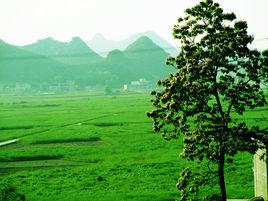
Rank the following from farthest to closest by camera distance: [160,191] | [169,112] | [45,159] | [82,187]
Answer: [45,159]
[82,187]
[160,191]
[169,112]

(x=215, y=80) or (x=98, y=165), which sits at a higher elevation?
(x=215, y=80)

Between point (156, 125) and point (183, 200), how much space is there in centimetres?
288

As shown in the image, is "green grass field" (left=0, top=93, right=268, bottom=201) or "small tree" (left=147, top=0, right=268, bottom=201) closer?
"small tree" (left=147, top=0, right=268, bottom=201)

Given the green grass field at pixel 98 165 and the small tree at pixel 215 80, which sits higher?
the small tree at pixel 215 80

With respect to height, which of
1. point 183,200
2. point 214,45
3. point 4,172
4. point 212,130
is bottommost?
point 4,172

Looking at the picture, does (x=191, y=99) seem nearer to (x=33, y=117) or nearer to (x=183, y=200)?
(x=183, y=200)

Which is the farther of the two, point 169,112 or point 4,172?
point 4,172

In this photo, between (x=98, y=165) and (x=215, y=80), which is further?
(x=98, y=165)

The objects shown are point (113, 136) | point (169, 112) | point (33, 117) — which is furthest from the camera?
point (33, 117)

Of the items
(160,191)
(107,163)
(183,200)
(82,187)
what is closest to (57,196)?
(82,187)

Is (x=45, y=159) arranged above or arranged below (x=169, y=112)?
below

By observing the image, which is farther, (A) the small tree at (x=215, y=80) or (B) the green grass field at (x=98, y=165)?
(B) the green grass field at (x=98, y=165)

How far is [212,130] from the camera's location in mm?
13352

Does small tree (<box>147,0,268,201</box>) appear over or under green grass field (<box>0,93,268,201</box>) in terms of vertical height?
over
